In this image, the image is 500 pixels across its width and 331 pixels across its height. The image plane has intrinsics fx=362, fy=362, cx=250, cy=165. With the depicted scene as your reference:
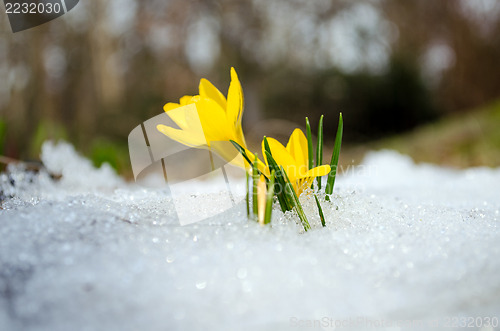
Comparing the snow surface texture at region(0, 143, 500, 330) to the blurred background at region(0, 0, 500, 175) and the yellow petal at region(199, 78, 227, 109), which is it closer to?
the yellow petal at region(199, 78, 227, 109)

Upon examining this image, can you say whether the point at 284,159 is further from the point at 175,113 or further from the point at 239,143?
the point at 175,113

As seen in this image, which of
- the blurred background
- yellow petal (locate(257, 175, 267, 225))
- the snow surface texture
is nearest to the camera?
the snow surface texture

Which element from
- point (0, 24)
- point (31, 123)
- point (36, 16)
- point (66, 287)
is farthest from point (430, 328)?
point (0, 24)

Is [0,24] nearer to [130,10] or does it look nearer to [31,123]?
[31,123]

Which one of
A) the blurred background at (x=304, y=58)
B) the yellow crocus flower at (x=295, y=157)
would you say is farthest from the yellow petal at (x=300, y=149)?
the blurred background at (x=304, y=58)

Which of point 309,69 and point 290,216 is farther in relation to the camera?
point 309,69

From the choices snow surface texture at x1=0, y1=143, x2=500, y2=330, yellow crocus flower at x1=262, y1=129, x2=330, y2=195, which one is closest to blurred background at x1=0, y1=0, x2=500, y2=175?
yellow crocus flower at x1=262, y1=129, x2=330, y2=195
